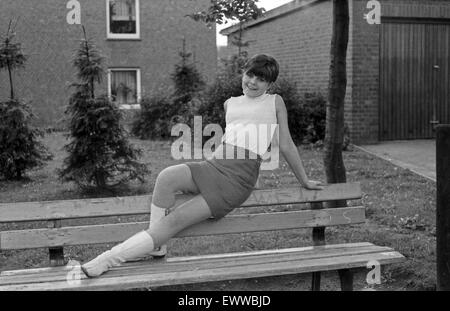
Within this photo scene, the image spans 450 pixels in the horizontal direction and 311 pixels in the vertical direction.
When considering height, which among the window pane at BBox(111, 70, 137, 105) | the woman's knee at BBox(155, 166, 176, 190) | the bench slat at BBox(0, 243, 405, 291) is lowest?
the bench slat at BBox(0, 243, 405, 291)

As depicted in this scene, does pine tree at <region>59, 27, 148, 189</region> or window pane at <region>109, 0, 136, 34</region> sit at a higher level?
window pane at <region>109, 0, 136, 34</region>

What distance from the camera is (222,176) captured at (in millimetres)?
4352

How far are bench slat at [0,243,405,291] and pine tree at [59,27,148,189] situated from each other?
447cm

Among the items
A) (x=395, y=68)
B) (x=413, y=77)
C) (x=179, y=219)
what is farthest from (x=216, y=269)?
(x=413, y=77)

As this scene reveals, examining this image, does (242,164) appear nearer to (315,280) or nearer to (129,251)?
(129,251)

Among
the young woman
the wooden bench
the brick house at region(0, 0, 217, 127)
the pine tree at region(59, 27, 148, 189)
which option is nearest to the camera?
the wooden bench

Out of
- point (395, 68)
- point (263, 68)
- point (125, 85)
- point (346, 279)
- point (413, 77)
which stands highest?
point (125, 85)

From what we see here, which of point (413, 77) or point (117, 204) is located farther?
point (413, 77)

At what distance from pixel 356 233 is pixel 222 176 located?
2.50 metres

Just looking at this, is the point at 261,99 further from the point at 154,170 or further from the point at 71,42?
the point at 71,42

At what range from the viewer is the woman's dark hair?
176 inches

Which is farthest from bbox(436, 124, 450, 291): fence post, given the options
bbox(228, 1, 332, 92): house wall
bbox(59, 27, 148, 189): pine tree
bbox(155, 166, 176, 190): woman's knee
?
bbox(228, 1, 332, 92): house wall

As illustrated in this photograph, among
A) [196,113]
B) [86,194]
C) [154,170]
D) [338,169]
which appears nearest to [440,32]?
[196,113]

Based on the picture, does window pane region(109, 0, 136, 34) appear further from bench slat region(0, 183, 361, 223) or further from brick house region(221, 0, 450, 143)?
bench slat region(0, 183, 361, 223)
